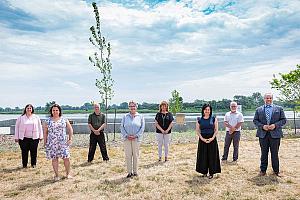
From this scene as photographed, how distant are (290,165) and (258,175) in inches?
62.7

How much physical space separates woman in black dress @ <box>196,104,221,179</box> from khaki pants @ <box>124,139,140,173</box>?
1339mm

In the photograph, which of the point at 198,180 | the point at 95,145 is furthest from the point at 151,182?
the point at 95,145

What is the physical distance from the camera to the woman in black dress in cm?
652

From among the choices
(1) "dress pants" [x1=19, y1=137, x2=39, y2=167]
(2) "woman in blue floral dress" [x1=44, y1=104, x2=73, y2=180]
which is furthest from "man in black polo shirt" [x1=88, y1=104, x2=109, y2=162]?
(2) "woman in blue floral dress" [x1=44, y1=104, x2=73, y2=180]

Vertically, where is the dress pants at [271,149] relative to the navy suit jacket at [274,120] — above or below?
below

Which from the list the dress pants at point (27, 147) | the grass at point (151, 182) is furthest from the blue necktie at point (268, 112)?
the dress pants at point (27, 147)

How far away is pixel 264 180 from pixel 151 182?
223 cm

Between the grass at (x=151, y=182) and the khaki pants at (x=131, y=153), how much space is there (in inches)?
10.2

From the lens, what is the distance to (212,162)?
6520 mm

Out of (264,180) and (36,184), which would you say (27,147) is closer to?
(36,184)

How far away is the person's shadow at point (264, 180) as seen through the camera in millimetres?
5992

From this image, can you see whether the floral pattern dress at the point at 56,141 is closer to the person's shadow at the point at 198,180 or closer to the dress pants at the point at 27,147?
the dress pants at the point at 27,147

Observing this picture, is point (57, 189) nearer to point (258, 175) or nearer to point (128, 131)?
point (128, 131)

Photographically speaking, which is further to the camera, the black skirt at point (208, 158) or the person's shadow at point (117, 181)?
the black skirt at point (208, 158)
